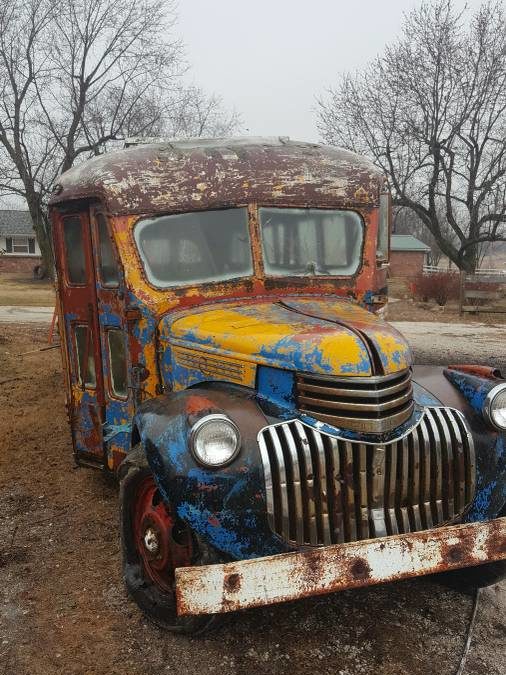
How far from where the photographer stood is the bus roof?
159 inches

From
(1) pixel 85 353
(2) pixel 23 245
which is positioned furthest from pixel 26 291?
(1) pixel 85 353

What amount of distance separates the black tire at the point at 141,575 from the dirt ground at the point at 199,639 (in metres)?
0.10

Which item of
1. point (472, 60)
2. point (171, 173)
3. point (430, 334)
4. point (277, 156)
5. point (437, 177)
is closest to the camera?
point (171, 173)

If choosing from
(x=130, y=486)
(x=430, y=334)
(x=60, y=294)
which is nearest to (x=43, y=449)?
(x=60, y=294)

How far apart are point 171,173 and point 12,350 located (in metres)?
8.23

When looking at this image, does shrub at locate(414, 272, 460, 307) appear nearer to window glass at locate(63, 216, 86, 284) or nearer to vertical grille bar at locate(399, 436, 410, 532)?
window glass at locate(63, 216, 86, 284)

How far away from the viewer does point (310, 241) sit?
4.31 m

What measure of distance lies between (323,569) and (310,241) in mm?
2316

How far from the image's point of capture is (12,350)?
37.2 feet

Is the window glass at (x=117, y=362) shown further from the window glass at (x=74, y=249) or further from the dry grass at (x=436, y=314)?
the dry grass at (x=436, y=314)

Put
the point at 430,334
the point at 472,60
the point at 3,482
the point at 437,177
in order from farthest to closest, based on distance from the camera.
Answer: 1. the point at 437,177
2. the point at 472,60
3. the point at 430,334
4. the point at 3,482

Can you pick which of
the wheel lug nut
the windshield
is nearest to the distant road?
the windshield

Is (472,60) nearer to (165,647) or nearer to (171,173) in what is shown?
(171,173)

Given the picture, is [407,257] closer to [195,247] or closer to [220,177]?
[220,177]
